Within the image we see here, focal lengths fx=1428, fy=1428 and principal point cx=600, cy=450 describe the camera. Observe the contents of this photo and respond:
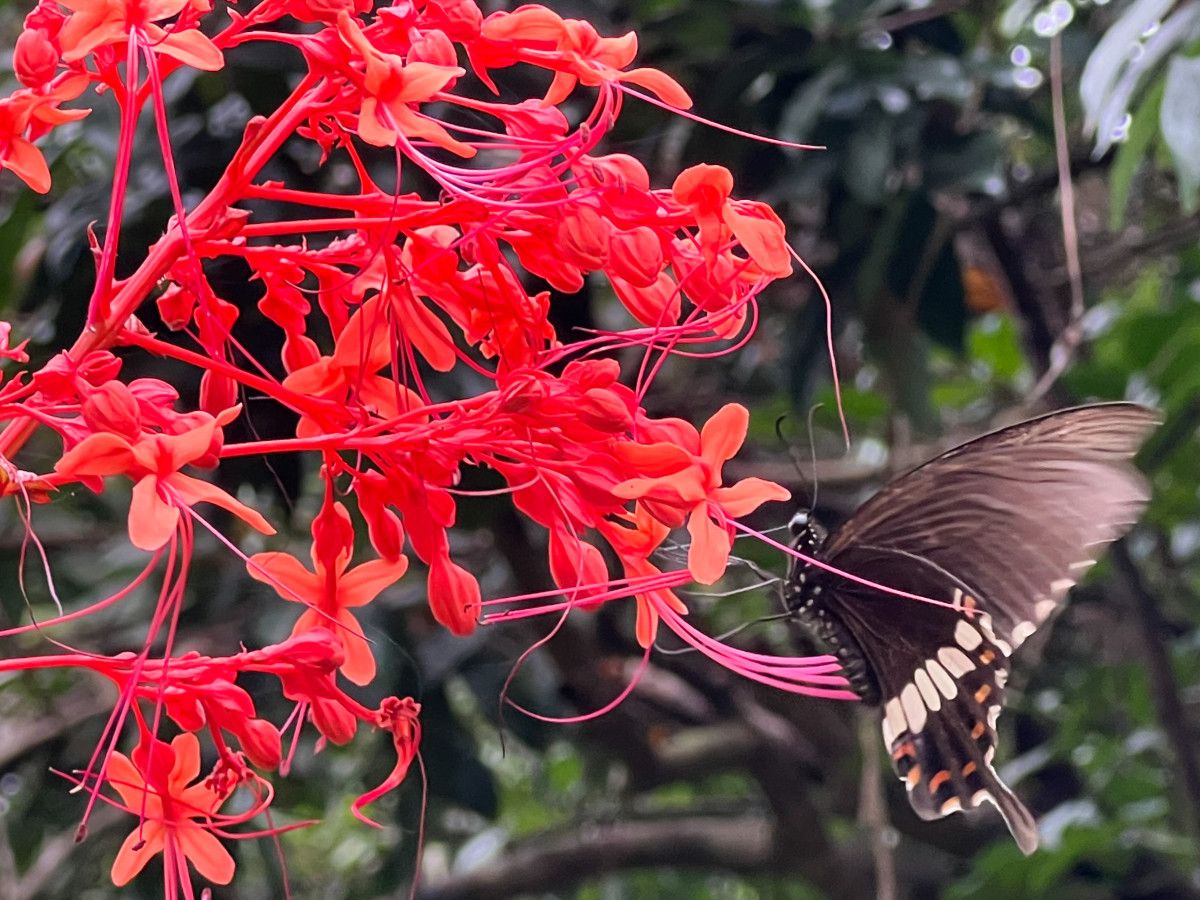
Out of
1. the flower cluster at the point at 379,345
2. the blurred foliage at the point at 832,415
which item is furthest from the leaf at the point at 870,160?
the flower cluster at the point at 379,345

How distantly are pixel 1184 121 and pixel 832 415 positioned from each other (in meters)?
0.93

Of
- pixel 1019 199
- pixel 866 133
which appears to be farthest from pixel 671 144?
pixel 1019 199

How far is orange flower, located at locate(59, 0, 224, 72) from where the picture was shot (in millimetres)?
651

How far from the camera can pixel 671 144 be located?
1.81 m

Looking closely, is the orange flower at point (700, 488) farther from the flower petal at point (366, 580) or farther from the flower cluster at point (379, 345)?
the flower petal at point (366, 580)

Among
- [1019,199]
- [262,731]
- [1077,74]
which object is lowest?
[1019,199]

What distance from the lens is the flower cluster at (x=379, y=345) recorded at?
651mm

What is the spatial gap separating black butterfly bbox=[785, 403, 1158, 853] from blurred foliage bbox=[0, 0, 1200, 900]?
0.79 feet

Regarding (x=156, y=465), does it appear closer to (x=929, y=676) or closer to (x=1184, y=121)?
(x=929, y=676)

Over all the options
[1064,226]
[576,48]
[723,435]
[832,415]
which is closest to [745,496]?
[723,435]

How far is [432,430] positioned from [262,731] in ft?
0.58

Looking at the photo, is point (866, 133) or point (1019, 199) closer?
point (866, 133)

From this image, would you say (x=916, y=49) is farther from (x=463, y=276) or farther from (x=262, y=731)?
(x=262, y=731)

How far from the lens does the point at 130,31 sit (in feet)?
2.14
